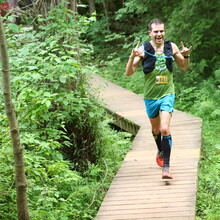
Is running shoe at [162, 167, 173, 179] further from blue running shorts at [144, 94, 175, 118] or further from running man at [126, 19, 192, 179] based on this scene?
blue running shorts at [144, 94, 175, 118]

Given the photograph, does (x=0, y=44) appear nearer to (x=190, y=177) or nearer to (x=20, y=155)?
(x=20, y=155)

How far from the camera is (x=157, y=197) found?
5.83 meters

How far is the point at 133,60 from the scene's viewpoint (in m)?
6.19

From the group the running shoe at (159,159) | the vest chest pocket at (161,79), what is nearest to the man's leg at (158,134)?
the running shoe at (159,159)

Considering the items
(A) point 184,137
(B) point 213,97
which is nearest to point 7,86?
(A) point 184,137

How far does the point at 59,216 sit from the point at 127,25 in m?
18.8

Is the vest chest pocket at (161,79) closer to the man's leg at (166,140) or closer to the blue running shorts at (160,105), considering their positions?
the blue running shorts at (160,105)

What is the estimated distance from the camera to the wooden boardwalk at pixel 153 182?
5.45 meters

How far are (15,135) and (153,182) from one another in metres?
2.70

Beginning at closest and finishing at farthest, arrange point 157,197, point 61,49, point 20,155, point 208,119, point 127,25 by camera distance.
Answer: point 20,155 → point 157,197 → point 61,49 → point 208,119 → point 127,25

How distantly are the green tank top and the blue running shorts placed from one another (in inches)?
2.2

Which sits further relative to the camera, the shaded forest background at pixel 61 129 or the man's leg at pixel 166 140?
the man's leg at pixel 166 140

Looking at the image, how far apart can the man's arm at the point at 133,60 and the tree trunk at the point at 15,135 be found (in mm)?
2300

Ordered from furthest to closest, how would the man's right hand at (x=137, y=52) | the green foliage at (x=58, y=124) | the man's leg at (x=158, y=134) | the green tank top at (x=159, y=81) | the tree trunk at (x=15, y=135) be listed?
the man's leg at (x=158, y=134), the green tank top at (x=159, y=81), the man's right hand at (x=137, y=52), the green foliage at (x=58, y=124), the tree trunk at (x=15, y=135)
